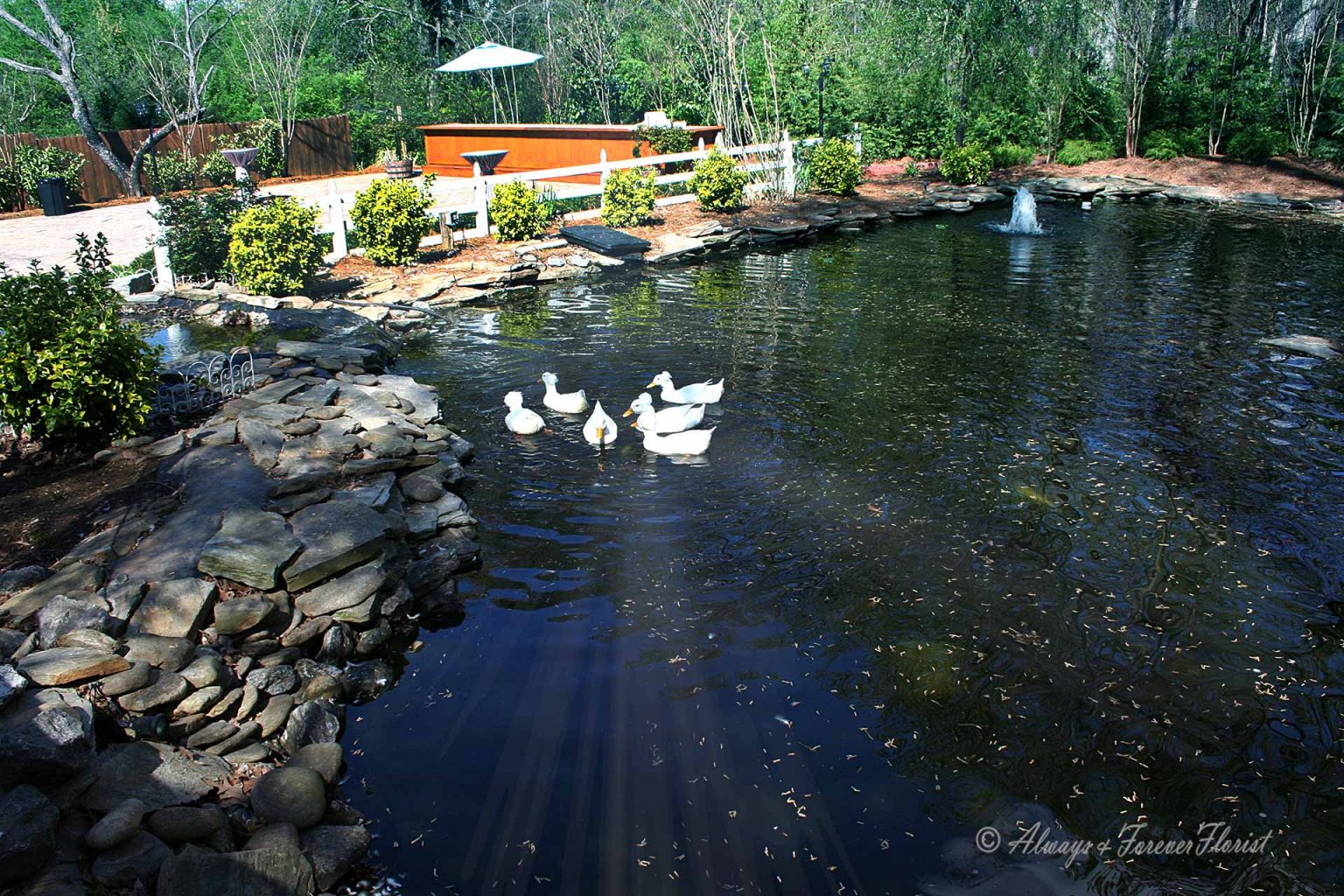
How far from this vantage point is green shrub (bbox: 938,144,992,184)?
2144 cm

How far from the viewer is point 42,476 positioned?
6.07 m

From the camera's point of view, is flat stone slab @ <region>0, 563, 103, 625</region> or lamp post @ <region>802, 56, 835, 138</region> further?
lamp post @ <region>802, 56, 835, 138</region>

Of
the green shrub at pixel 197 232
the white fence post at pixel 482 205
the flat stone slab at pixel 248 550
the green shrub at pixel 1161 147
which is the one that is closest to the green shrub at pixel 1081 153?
the green shrub at pixel 1161 147

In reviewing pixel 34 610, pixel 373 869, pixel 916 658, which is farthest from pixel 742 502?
pixel 34 610

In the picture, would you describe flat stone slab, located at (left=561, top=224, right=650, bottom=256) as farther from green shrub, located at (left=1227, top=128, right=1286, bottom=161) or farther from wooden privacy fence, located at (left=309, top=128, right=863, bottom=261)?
green shrub, located at (left=1227, top=128, right=1286, bottom=161)

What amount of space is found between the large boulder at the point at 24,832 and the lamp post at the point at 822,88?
20895 millimetres

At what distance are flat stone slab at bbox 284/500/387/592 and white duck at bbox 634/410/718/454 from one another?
2.32 meters

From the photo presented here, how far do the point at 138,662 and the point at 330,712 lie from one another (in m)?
0.92

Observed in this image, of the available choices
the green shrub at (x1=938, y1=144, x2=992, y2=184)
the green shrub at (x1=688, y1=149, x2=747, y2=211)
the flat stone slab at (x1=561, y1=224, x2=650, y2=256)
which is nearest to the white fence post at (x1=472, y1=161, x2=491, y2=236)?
the flat stone slab at (x1=561, y1=224, x2=650, y2=256)

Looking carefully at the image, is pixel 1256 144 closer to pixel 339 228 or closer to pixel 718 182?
pixel 718 182

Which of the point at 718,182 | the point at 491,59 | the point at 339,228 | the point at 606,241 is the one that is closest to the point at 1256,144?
the point at 718,182

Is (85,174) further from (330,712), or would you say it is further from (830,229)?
(330,712)

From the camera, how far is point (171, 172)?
809 inches

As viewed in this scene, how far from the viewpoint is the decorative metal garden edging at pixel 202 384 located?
23.7 feet
